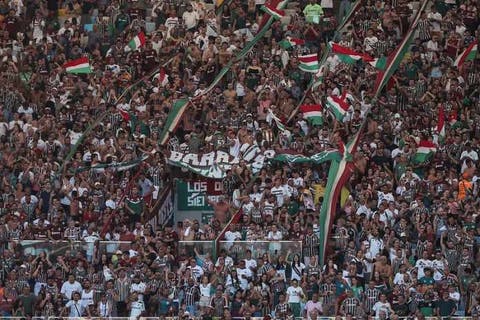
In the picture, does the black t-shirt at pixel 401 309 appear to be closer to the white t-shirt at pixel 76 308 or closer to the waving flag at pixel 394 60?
the white t-shirt at pixel 76 308

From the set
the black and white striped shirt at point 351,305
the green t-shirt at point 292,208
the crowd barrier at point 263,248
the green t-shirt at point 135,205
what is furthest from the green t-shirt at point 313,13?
the black and white striped shirt at point 351,305

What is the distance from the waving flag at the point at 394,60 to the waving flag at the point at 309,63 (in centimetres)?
144

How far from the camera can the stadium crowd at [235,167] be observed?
41250mm

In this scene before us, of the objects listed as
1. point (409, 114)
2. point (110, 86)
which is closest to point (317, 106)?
point (409, 114)

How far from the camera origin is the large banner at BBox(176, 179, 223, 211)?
148 ft

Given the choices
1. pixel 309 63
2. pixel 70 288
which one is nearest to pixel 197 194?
pixel 309 63

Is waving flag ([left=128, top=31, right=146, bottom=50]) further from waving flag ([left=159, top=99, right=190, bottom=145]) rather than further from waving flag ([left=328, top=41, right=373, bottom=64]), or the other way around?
waving flag ([left=328, top=41, right=373, bottom=64])

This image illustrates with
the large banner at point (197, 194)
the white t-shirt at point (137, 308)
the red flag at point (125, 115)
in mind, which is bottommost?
the white t-shirt at point (137, 308)

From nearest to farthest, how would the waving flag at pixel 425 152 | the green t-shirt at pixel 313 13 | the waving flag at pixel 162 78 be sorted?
1. the waving flag at pixel 425 152
2. the waving flag at pixel 162 78
3. the green t-shirt at pixel 313 13

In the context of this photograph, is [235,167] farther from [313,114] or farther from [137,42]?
[137,42]

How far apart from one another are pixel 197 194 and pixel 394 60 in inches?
220

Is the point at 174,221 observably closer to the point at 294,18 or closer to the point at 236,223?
the point at 236,223

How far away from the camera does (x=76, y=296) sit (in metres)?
41.4

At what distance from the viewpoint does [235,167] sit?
146ft
